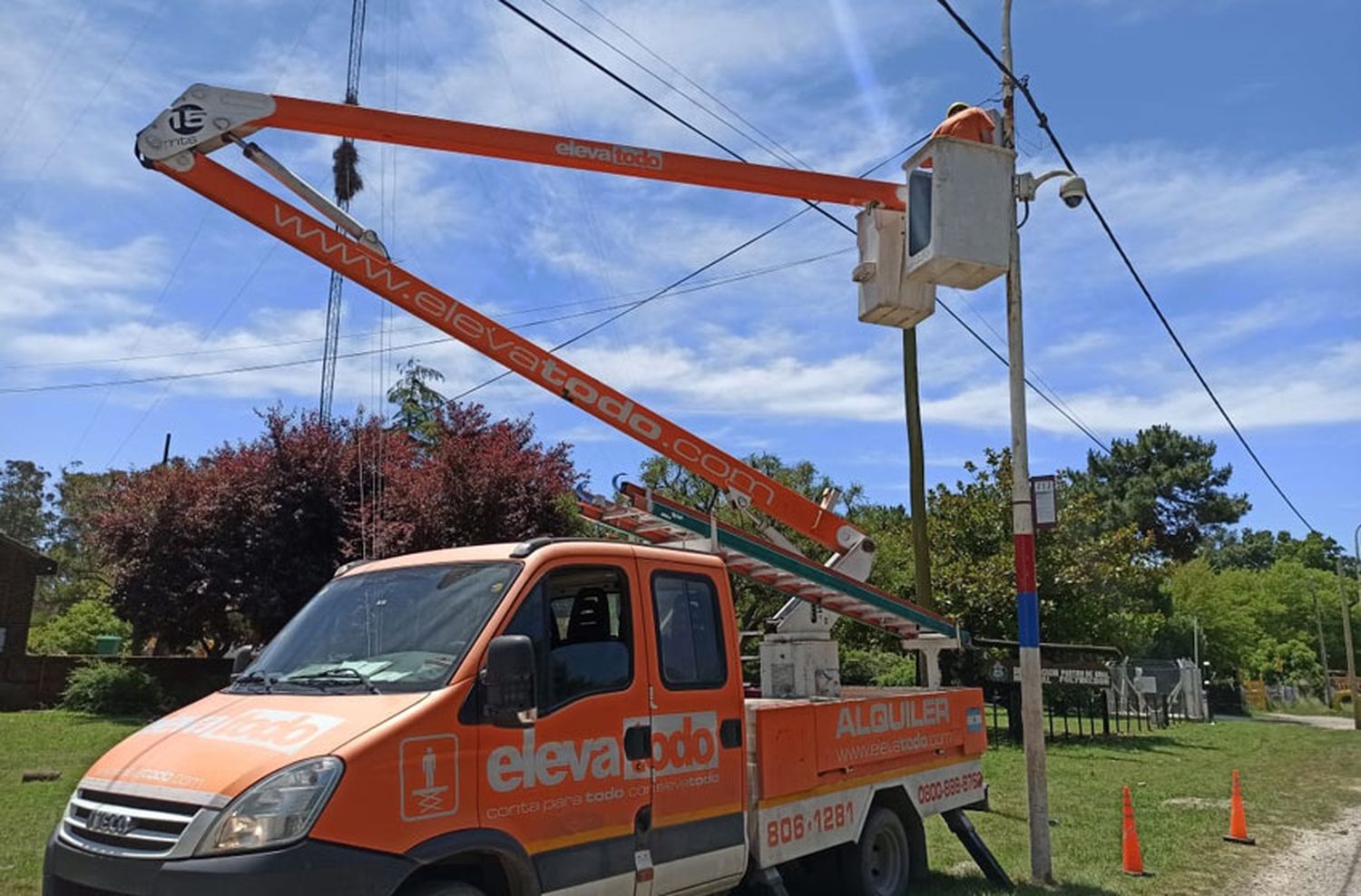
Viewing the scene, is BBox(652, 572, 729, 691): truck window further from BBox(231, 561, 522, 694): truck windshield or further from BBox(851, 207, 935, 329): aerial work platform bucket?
BBox(851, 207, 935, 329): aerial work platform bucket

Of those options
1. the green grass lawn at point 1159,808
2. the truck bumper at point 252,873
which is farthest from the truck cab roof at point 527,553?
the green grass lawn at point 1159,808

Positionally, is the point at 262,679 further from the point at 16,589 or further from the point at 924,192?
the point at 16,589

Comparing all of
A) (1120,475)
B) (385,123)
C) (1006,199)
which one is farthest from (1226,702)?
(385,123)

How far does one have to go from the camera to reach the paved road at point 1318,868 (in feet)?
30.2

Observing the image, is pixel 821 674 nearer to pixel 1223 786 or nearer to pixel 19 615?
pixel 1223 786

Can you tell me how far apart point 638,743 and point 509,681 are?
1.16 metres

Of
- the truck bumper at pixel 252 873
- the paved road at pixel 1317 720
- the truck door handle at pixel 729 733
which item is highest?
the truck door handle at pixel 729 733

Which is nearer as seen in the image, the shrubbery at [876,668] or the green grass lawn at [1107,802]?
the green grass lawn at [1107,802]

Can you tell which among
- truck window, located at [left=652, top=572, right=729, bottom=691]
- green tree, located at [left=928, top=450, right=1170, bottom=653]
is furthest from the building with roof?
truck window, located at [left=652, top=572, right=729, bottom=691]

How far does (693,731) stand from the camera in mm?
5898

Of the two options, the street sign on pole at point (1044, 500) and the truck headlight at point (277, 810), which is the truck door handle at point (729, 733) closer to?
the truck headlight at point (277, 810)

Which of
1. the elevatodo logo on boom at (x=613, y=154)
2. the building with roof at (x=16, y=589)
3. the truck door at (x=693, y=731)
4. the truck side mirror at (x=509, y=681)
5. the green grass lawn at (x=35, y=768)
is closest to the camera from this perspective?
the truck side mirror at (x=509, y=681)

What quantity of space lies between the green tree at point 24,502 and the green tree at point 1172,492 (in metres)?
68.3

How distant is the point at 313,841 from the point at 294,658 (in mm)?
1491
